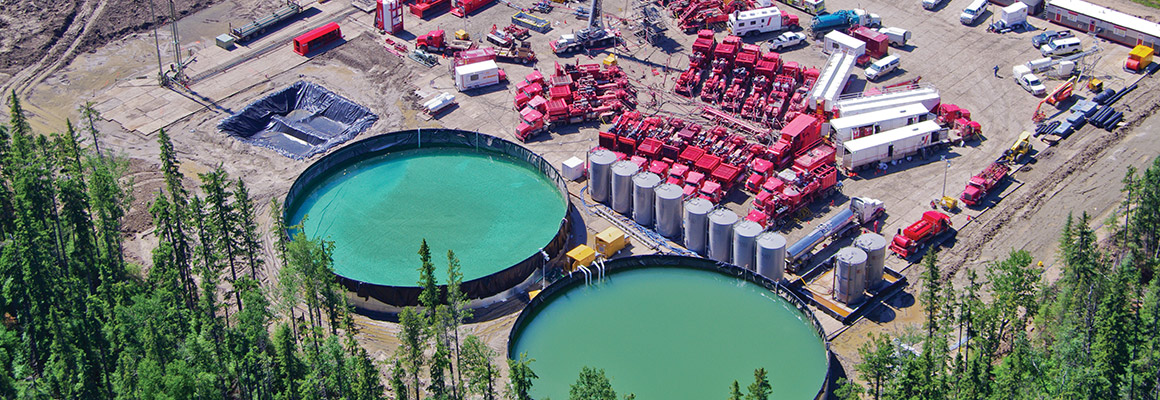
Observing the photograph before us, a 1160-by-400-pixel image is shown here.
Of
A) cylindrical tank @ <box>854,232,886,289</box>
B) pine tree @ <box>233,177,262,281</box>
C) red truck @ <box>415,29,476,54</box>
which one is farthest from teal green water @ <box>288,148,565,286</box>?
cylindrical tank @ <box>854,232,886,289</box>

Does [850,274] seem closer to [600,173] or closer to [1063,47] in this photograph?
[600,173]

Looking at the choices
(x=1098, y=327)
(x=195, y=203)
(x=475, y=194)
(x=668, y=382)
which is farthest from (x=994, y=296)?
(x=195, y=203)

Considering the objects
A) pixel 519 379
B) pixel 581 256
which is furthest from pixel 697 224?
pixel 519 379

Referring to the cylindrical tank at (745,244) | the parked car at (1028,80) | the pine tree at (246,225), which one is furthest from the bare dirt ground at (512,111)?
the cylindrical tank at (745,244)

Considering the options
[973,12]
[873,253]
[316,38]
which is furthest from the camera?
[973,12]

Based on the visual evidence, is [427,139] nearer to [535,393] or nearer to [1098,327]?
[535,393]

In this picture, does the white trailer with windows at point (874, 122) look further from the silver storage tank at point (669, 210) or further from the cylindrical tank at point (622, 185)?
the cylindrical tank at point (622, 185)

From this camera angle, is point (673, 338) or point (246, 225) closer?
A: point (673, 338)
